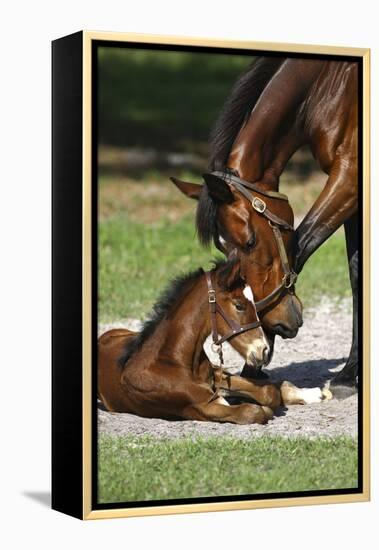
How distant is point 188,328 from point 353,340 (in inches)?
50.6

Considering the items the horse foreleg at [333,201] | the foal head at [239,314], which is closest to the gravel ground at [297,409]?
the foal head at [239,314]

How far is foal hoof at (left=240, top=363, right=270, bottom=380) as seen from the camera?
9.80 metres

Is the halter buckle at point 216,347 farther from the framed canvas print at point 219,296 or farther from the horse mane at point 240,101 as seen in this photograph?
the horse mane at point 240,101

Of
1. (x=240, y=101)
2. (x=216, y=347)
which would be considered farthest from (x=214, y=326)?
(x=240, y=101)

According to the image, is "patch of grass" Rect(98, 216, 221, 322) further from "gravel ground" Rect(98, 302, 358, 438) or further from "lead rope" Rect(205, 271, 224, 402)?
"lead rope" Rect(205, 271, 224, 402)

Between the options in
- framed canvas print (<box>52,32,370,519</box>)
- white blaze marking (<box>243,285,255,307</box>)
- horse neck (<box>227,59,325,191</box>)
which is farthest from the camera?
horse neck (<box>227,59,325,191</box>)

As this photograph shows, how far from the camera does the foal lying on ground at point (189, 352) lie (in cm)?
941

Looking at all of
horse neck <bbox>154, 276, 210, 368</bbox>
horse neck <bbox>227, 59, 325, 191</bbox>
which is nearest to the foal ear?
horse neck <bbox>227, 59, 325, 191</bbox>

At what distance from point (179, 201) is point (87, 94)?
412 cm

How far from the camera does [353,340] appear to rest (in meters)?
10.2

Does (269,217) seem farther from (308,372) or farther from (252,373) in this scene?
(308,372)

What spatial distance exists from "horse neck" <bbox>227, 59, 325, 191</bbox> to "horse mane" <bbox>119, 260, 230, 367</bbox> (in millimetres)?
632

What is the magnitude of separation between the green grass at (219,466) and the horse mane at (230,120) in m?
1.29

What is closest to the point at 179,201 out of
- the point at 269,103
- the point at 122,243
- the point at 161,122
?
the point at 122,243
